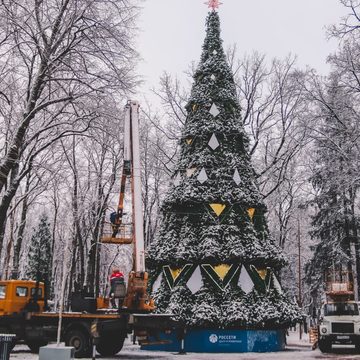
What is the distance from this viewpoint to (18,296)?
18.2 meters

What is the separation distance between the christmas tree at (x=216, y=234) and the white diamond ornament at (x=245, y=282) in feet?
0.13

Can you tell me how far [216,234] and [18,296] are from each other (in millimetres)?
7980

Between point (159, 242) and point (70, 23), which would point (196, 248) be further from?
point (70, 23)

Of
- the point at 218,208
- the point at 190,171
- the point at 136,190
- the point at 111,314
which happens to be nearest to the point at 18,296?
the point at 111,314

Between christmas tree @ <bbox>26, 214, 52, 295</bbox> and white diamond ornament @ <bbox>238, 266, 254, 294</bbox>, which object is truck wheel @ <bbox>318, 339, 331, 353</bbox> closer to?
white diamond ornament @ <bbox>238, 266, 254, 294</bbox>

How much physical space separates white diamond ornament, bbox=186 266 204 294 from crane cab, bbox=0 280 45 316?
19.3 feet

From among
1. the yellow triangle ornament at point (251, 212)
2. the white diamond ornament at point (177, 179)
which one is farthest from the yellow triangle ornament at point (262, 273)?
the white diamond ornament at point (177, 179)

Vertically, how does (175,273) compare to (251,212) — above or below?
below

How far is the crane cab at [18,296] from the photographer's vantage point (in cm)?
1781

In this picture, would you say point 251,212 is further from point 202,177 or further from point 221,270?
point 221,270

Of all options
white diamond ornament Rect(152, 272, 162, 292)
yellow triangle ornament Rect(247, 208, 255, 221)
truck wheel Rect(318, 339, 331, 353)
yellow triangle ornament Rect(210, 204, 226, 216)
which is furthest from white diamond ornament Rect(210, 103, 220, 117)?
truck wheel Rect(318, 339, 331, 353)

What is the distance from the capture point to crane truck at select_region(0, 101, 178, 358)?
14.9 meters

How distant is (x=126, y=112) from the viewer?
56.4ft

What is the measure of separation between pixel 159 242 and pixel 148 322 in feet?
22.5
